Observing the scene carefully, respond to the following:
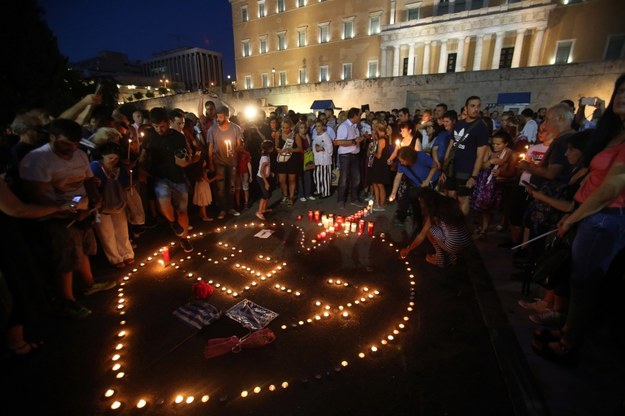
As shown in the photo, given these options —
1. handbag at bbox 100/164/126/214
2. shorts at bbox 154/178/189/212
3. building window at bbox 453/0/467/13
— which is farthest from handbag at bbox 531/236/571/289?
building window at bbox 453/0/467/13

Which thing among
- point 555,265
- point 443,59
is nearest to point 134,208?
point 555,265

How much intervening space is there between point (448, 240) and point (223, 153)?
4.74 meters

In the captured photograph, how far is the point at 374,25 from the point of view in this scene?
36438 mm

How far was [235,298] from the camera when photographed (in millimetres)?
3900

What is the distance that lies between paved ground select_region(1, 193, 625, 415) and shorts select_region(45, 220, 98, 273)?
2.09ft

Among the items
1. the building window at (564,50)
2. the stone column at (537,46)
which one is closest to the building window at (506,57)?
the stone column at (537,46)

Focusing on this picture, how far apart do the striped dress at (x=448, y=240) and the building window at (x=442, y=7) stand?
123 ft

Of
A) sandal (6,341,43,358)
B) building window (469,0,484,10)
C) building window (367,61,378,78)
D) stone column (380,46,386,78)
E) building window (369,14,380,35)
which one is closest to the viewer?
sandal (6,341,43,358)

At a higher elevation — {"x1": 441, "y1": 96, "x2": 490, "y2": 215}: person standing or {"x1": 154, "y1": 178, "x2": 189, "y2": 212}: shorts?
{"x1": 441, "y1": 96, "x2": 490, "y2": 215}: person standing

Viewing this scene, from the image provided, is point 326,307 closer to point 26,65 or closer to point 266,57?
point 26,65

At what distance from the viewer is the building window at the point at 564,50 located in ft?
95.1

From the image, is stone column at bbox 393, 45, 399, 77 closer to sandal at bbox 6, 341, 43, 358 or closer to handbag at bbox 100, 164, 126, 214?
handbag at bbox 100, 164, 126, 214

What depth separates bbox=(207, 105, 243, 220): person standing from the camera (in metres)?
6.48

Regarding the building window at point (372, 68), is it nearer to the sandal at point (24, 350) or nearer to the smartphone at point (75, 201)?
the smartphone at point (75, 201)
